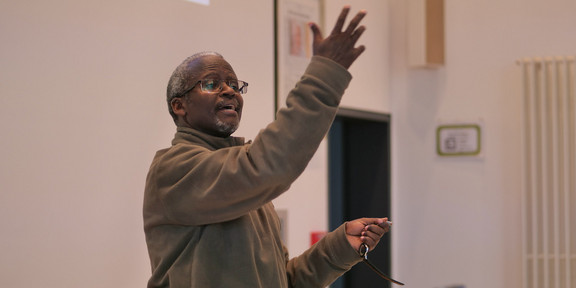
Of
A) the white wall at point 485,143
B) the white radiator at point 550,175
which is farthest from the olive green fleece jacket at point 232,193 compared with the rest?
the white wall at point 485,143

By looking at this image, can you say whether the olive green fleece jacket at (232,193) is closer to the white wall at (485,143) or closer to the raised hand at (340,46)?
the raised hand at (340,46)

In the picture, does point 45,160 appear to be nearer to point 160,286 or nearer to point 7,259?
point 7,259

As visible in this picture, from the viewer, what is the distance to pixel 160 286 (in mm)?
1631

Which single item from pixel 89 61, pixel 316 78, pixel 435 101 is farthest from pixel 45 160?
pixel 435 101

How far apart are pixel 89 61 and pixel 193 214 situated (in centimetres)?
121

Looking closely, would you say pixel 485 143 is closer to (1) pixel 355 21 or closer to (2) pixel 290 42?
(2) pixel 290 42

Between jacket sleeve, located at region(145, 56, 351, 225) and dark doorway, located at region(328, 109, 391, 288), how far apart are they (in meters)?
3.24

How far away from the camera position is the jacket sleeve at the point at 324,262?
1.82 metres

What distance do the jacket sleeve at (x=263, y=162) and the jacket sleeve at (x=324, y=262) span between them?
38 centimetres

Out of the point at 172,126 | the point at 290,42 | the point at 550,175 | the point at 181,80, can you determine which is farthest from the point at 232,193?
the point at 550,175

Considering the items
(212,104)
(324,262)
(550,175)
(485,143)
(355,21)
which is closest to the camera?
(355,21)

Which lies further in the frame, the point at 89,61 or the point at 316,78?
the point at 89,61

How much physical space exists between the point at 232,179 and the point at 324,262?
20.2 inches

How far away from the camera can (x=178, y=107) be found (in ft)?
5.77
